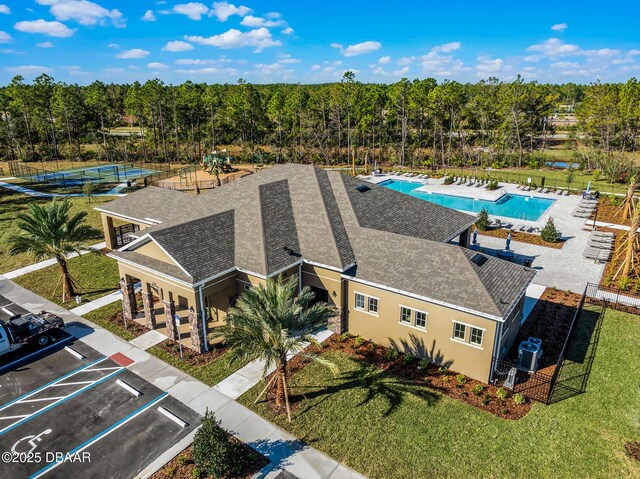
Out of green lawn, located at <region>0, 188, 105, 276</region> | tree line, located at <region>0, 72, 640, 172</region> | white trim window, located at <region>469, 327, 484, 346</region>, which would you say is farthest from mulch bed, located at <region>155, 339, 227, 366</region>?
tree line, located at <region>0, 72, 640, 172</region>

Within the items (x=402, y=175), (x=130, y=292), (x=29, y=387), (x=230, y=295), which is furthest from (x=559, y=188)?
(x=29, y=387)

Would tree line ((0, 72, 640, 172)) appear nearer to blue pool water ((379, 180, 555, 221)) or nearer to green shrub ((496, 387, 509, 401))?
blue pool water ((379, 180, 555, 221))

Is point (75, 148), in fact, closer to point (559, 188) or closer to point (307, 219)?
point (307, 219)

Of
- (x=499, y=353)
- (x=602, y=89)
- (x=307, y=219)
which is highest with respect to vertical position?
(x=602, y=89)

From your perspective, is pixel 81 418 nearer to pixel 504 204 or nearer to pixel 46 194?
pixel 46 194

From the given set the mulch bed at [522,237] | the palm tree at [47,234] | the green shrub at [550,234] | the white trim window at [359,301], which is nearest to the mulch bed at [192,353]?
the white trim window at [359,301]

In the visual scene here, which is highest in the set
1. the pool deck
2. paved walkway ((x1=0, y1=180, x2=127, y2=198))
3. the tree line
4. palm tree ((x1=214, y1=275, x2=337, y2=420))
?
the tree line

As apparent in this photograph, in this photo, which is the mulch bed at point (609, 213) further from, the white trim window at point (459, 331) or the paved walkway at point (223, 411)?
the paved walkway at point (223, 411)
